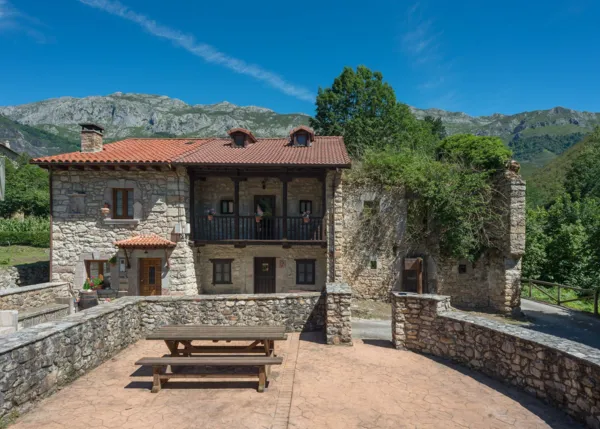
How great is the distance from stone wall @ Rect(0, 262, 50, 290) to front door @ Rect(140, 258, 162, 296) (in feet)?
20.1

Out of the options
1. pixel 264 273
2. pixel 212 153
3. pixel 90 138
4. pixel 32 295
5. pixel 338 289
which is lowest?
pixel 32 295

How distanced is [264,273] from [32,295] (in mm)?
8479

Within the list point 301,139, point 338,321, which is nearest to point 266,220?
point 301,139

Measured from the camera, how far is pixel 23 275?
1377 cm

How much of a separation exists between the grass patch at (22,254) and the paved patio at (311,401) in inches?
668

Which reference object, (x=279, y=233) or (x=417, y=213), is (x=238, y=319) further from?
(x=417, y=213)

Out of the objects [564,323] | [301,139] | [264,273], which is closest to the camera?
[564,323]

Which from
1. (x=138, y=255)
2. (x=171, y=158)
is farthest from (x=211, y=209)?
(x=138, y=255)

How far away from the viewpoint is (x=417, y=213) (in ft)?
47.4

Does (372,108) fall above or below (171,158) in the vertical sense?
above

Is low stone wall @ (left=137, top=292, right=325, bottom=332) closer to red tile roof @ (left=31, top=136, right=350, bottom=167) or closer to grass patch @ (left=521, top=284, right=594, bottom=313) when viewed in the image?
red tile roof @ (left=31, top=136, right=350, bottom=167)

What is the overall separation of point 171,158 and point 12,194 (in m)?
34.9

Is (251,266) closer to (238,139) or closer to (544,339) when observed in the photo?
(238,139)

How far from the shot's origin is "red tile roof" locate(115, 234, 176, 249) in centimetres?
1157
